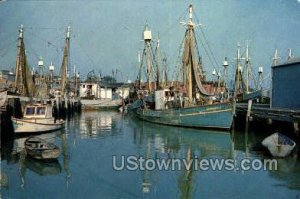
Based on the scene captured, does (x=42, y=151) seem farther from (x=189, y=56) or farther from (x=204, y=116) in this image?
(x=189, y=56)

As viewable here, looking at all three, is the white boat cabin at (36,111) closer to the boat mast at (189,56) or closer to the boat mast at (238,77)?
the boat mast at (189,56)

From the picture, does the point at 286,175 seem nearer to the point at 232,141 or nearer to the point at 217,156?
the point at 217,156

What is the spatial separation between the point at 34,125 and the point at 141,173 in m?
14.7

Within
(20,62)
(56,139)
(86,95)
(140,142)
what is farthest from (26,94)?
(86,95)

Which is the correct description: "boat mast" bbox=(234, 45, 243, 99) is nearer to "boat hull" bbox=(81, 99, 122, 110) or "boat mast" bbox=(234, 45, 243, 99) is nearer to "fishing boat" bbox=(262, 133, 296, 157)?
"boat hull" bbox=(81, 99, 122, 110)

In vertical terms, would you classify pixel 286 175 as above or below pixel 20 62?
Answer: below

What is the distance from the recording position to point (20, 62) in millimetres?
36156

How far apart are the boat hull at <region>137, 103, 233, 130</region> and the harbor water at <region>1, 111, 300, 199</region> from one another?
22.6 ft

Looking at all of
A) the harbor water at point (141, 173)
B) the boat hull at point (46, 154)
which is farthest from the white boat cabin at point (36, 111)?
the boat hull at point (46, 154)

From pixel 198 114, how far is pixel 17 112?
52.8 feet

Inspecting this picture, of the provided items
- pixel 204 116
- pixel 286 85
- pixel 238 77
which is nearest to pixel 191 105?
Result: pixel 204 116

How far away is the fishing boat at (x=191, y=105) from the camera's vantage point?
36406 millimetres

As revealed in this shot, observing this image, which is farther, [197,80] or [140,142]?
[197,80]

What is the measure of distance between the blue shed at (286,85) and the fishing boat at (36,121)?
61.1ft
